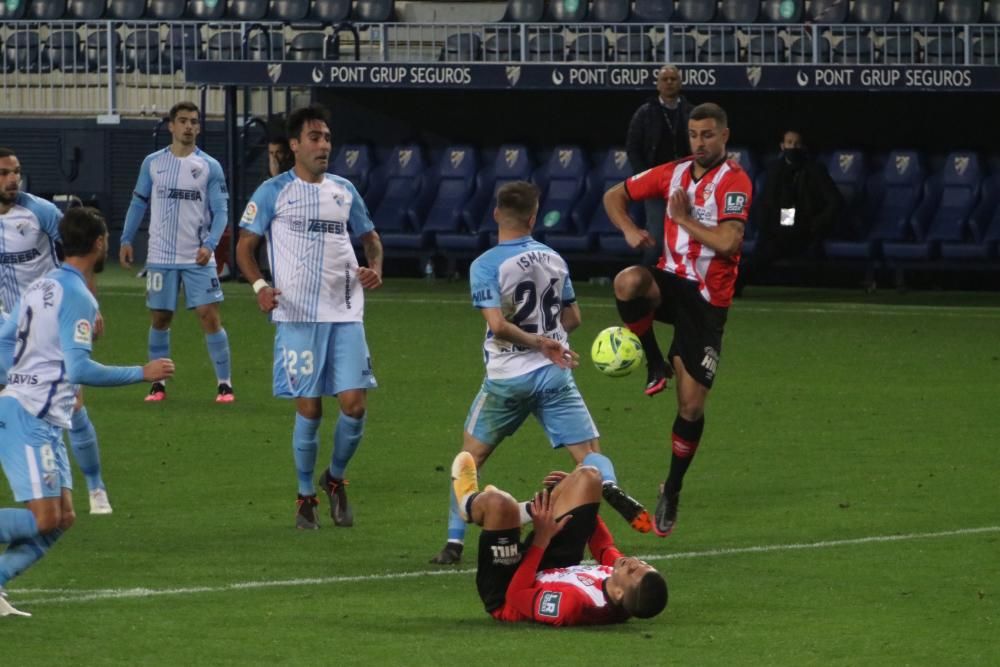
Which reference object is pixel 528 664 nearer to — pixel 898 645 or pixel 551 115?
pixel 898 645

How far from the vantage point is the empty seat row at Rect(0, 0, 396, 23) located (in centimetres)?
3016

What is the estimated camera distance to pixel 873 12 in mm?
26969

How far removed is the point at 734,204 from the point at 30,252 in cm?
383

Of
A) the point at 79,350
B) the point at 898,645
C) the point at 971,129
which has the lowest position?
the point at 898,645

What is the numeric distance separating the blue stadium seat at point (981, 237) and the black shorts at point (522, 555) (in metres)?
15.9

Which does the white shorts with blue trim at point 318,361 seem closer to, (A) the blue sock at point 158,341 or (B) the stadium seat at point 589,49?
(A) the blue sock at point 158,341

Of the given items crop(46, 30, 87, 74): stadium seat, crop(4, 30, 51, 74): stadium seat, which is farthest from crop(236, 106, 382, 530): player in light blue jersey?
crop(4, 30, 51, 74): stadium seat

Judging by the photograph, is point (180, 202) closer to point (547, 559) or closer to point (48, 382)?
point (48, 382)

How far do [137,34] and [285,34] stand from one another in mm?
2130

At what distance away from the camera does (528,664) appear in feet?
24.3

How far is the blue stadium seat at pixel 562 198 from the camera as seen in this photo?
987 inches

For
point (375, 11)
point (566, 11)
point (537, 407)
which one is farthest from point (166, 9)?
point (537, 407)

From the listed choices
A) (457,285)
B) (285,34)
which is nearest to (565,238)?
(457,285)

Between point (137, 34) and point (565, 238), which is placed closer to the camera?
point (565, 238)
